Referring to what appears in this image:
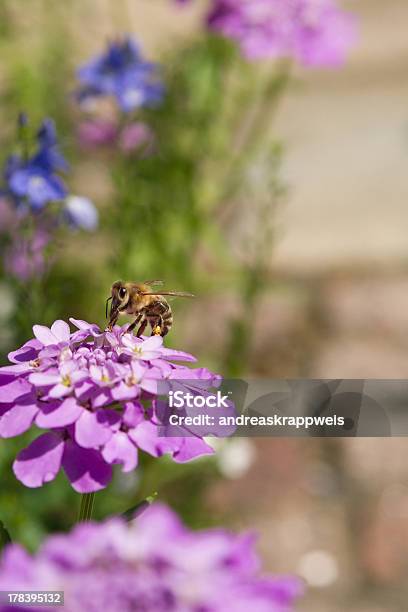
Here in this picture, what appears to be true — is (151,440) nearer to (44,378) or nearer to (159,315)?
(44,378)

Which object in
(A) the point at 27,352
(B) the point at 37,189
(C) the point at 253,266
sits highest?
(C) the point at 253,266

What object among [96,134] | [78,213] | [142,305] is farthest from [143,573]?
[96,134]

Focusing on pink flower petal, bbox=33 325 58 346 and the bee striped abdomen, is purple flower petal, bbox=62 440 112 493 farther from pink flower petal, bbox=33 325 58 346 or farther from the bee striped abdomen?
the bee striped abdomen

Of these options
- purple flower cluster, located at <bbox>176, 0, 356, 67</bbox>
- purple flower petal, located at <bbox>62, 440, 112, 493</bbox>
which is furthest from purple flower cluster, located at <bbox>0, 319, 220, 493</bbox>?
purple flower cluster, located at <bbox>176, 0, 356, 67</bbox>

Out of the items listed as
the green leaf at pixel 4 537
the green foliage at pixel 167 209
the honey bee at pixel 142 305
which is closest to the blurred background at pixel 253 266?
the green foliage at pixel 167 209

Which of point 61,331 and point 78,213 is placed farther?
point 78,213

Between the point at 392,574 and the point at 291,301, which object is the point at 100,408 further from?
the point at 291,301

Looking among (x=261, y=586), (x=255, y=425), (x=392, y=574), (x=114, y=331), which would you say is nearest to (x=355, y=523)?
(x=392, y=574)
